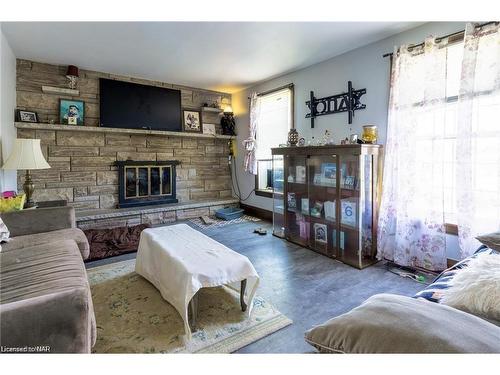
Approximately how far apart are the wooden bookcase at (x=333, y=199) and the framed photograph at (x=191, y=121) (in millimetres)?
1984

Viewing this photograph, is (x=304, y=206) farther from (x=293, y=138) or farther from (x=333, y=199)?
(x=293, y=138)

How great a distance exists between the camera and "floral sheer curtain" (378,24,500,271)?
7.00 feet

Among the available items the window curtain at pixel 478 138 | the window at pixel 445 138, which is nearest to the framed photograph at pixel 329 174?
the window at pixel 445 138

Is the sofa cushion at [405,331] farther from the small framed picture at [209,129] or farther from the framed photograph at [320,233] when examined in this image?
the small framed picture at [209,129]

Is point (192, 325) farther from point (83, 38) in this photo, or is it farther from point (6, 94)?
point (6, 94)

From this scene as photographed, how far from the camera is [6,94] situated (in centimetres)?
308

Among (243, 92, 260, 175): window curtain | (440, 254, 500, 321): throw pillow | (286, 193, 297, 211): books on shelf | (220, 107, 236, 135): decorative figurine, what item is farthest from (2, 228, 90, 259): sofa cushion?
(220, 107, 236, 135): decorative figurine

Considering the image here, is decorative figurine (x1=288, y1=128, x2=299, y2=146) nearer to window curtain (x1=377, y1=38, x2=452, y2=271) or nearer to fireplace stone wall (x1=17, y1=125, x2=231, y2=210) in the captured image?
window curtain (x1=377, y1=38, x2=452, y2=271)

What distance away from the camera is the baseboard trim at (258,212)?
15.2 ft

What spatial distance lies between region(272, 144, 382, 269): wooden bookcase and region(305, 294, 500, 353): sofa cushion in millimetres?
1946

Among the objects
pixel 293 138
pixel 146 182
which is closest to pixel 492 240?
pixel 293 138
